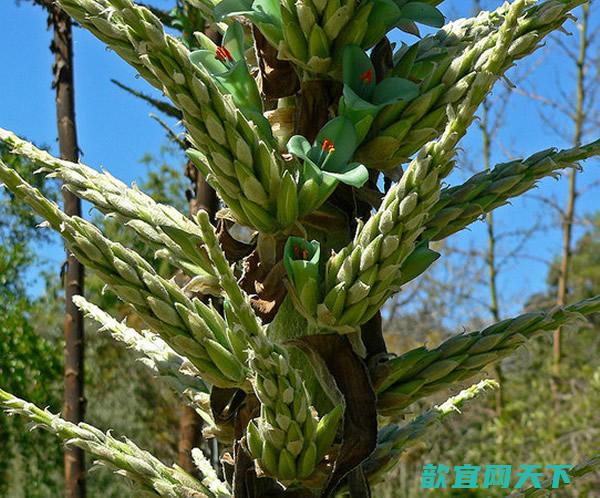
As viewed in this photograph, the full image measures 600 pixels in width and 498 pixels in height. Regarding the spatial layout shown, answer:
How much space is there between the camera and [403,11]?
3.59ft

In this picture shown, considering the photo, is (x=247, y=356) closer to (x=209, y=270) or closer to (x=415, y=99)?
(x=209, y=270)

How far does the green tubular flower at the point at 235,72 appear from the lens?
3.35 feet

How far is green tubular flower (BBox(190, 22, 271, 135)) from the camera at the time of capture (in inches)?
40.2

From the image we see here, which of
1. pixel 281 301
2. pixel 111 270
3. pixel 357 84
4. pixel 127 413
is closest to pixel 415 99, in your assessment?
pixel 357 84

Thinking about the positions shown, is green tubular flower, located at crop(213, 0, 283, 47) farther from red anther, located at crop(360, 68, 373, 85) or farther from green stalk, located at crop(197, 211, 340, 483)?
green stalk, located at crop(197, 211, 340, 483)

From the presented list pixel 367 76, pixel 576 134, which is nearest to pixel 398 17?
pixel 367 76

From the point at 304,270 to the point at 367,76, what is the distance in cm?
29

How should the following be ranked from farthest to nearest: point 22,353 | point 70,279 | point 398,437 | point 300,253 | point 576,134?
1. point 576,134
2. point 22,353
3. point 70,279
4. point 398,437
5. point 300,253

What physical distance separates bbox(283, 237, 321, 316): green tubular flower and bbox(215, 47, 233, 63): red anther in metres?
0.28

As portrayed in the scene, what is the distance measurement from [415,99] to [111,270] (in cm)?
44

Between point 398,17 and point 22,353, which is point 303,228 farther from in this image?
point 22,353

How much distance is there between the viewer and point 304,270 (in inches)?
36.4

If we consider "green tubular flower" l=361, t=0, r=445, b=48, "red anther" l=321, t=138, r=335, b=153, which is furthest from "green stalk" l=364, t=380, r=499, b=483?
"green tubular flower" l=361, t=0, r=445, b=48

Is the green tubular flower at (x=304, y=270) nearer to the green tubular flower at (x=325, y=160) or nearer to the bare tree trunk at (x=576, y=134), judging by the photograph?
the green tubular flower at (x=325, y=160)
